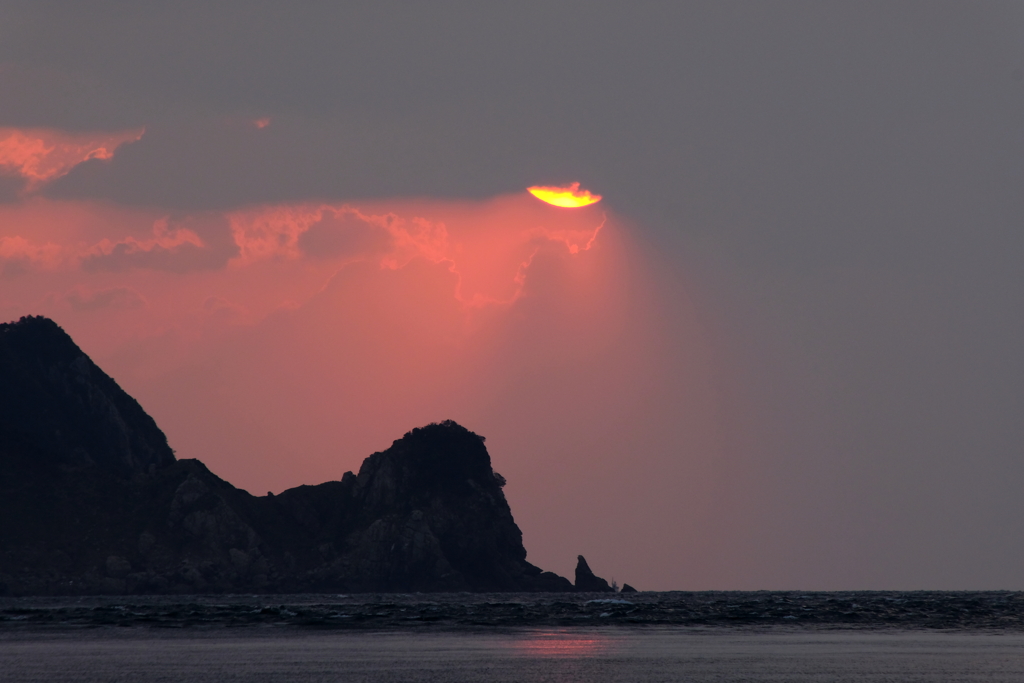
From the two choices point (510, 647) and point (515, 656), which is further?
point (510, 647)

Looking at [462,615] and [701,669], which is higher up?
[462,615]

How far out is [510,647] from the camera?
80875mm

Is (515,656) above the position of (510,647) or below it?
below

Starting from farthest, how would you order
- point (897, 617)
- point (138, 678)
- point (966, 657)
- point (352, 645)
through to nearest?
point (897, 617)
point (352, 645)
point (966, 657)
point (138, 678)

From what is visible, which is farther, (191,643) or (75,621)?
(75,621)

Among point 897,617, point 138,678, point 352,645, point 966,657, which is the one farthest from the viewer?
point 897,617

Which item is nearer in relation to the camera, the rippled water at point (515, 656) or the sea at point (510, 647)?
the rippled water at point (515, 656)

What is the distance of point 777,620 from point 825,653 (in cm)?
4419

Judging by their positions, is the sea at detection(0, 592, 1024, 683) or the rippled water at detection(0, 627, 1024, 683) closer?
the rippled water at detection(0, 627, 1024, 683)

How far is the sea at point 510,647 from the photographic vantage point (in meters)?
62.2

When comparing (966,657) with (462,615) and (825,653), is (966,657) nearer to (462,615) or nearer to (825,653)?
(825,653)

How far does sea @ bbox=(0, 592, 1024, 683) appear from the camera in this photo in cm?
6222

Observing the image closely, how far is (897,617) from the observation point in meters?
126

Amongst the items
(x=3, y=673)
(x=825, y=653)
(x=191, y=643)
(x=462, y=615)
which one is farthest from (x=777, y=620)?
(x=3, y=673)
